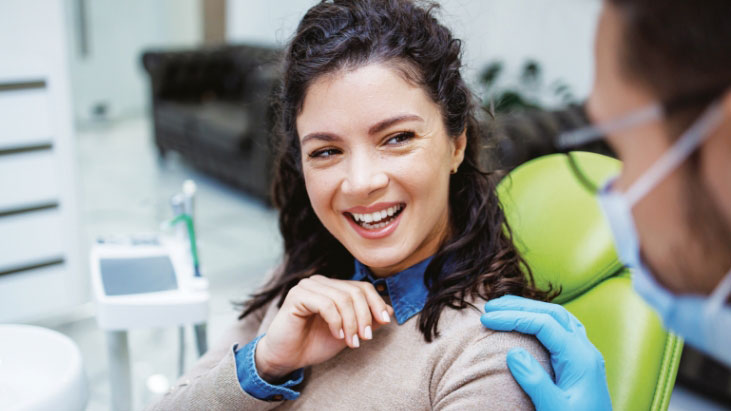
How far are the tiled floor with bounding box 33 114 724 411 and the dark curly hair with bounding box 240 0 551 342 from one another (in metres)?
0.58

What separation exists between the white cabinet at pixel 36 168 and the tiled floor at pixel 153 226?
0.16m

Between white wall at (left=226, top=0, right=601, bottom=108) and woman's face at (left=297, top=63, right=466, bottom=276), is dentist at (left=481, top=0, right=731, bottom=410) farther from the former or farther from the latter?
white wall at (left=226, top=0, right=601, bottom=108)

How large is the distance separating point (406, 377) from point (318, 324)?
184 mm

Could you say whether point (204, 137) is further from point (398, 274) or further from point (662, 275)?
point (662, 275)

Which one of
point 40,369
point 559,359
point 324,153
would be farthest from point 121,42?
point 559,359

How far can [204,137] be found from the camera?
14.2 ft

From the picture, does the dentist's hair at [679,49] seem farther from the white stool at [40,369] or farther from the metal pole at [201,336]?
the metal pole at [201,336]

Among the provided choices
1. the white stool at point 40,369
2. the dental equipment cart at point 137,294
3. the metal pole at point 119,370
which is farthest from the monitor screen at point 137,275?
the white stool at point 40,369

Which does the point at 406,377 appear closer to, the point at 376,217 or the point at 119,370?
the point at 376,217

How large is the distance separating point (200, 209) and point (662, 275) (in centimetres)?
377

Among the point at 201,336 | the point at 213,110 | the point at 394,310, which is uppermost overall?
the point at 394,310

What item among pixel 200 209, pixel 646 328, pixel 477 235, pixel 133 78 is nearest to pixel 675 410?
pixel 646 328

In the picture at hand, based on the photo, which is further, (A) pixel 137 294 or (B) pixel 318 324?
(A) pixel 137 294

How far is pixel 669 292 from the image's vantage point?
53cm
